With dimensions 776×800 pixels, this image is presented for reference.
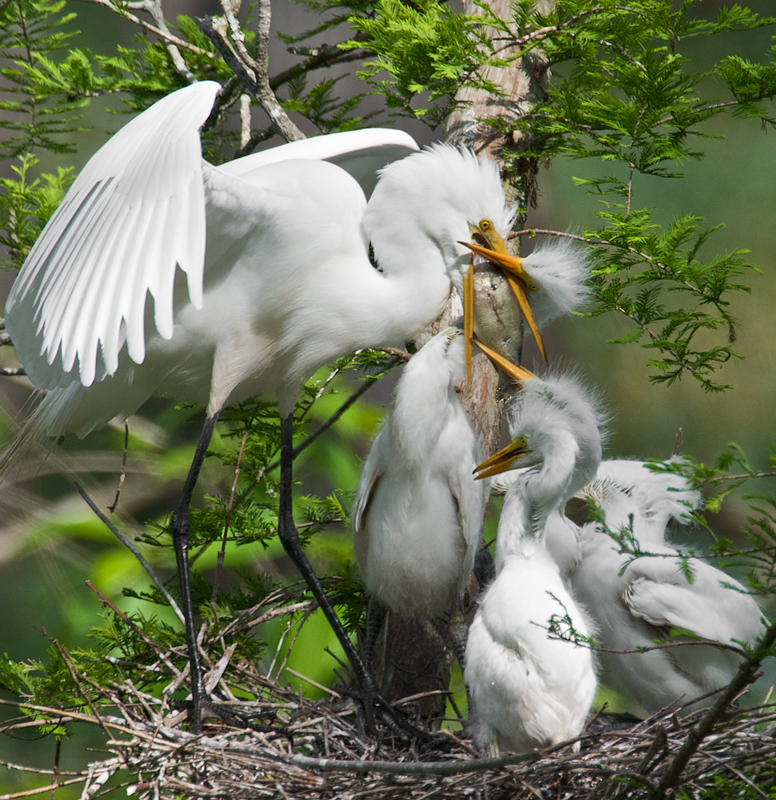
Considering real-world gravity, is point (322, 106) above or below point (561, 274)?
above

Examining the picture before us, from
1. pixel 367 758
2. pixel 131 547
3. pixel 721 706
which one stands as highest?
pixel 721 706

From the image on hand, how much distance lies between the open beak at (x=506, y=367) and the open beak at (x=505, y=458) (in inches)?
5.5

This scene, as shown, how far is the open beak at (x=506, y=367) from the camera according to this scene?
1.50 m

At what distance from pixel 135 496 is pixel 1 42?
5.33 ft

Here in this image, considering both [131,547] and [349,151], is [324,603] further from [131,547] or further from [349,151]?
[349,151]

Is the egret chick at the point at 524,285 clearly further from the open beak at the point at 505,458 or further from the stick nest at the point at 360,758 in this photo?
the stick nest at the point at 360,758

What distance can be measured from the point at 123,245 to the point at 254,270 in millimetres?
371

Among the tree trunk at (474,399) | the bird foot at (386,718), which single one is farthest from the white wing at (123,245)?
the bird foot at (386,718)

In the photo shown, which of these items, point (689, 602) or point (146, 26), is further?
point (146, 26)

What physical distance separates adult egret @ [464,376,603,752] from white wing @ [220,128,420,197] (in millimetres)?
618

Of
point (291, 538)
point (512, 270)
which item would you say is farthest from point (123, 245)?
point (291, 538)

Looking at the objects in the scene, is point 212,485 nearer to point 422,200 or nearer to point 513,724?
point 422,200

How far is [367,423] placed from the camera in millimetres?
2688

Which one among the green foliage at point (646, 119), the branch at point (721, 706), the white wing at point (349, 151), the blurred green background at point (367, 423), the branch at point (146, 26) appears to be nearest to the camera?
the branch at point (721, 706)
